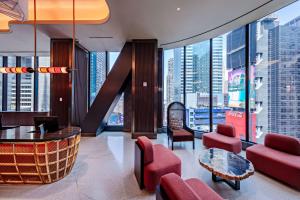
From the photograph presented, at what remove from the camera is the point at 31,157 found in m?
2.79

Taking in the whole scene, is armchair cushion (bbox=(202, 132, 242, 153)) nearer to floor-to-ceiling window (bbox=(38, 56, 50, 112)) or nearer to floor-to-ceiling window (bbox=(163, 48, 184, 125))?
floor-to-ceiling window (bbox=(163, 48, 184, 125))

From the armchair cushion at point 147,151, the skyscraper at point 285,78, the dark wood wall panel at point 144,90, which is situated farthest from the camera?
the dark wood wall panel at point 144,90

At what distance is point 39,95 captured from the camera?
25.5 ft

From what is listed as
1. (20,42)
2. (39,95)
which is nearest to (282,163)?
(20,42)

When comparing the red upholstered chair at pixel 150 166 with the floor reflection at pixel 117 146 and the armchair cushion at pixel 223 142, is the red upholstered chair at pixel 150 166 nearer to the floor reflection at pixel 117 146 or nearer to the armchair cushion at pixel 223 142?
the floor reflection at pixel 117 146

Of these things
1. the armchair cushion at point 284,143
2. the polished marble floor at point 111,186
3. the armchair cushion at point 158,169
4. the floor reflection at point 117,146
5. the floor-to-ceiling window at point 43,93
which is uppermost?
the floor-to-ceiling window at point 43,93

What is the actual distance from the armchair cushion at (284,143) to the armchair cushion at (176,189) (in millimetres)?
2941

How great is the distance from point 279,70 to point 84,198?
16.1 feet

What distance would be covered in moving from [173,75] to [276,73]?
3.56 meters

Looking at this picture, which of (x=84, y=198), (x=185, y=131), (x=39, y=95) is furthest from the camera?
(x=39, y=95)

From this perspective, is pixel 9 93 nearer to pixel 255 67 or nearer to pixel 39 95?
pixel 39 95

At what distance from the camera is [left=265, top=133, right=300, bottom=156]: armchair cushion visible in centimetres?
325

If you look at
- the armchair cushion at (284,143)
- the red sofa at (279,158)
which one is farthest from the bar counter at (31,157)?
the armchair cushion at (284,143)

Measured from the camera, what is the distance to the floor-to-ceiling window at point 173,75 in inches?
273
